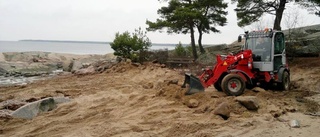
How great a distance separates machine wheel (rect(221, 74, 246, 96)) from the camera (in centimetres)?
928

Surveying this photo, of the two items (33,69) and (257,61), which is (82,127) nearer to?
(257,61)

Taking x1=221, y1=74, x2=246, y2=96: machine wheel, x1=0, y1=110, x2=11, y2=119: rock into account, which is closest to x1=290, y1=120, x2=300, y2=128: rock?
x1=221, y1=74, x2=246, y2=96: machine wheel

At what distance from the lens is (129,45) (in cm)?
2042

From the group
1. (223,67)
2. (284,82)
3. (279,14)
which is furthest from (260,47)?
(279,14)

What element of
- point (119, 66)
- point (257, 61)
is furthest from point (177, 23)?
point (257, 61)

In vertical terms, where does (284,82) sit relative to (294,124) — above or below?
above

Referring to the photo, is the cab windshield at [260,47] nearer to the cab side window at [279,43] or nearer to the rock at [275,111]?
the cab side window at [279,43]

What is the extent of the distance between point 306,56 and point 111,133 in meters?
14.0

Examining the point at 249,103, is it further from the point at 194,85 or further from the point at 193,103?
the point at 194,85

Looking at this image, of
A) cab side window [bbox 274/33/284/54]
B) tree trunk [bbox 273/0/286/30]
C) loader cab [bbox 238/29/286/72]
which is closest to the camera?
loader cab [bbox 238/29/286/72]

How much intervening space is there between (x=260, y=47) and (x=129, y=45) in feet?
38.0

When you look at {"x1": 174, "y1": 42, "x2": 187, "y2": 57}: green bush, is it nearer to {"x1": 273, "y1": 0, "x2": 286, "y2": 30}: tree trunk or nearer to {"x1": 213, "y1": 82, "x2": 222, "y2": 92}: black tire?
{"x1": 273, "y1": 0, "x2": 286, "y2": 30}: tree trunk

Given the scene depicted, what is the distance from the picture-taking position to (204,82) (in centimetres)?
977

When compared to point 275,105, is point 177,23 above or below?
above
